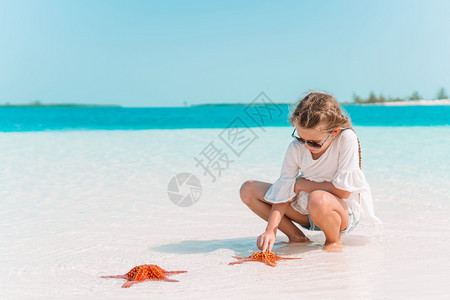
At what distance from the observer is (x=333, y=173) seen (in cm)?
289

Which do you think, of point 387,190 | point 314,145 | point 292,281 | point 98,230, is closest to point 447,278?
point 292,281

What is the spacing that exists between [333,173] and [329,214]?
28 cm

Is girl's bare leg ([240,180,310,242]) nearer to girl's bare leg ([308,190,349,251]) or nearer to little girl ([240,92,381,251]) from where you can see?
little girl ([240,92,381,251])

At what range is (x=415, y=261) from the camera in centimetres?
264

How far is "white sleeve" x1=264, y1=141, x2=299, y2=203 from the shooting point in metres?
2.86

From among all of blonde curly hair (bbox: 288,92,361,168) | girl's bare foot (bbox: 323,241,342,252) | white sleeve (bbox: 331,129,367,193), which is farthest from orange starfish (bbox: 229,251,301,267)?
blonde curly hair (bbox: 288,92,361,168)

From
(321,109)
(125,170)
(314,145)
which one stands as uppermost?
(321,109)

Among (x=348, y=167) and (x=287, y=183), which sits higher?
(x=348, y=167)

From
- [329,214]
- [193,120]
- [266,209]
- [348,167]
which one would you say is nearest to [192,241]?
[266,209]

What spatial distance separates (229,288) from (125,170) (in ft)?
14.5

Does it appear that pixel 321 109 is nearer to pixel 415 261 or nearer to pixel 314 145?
pixel 314 145

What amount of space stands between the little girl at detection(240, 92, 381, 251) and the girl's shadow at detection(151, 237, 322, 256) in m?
0.17

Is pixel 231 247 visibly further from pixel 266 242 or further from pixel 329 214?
pixel 329 214

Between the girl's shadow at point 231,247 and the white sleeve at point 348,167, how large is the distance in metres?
0.46
